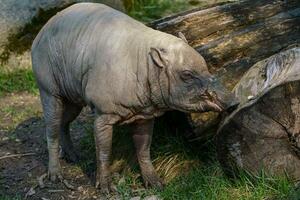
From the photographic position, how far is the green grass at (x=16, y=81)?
7.60 meters

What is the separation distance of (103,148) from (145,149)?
13.8 inches

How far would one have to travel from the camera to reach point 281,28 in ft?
17.0

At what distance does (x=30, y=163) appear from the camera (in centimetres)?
582

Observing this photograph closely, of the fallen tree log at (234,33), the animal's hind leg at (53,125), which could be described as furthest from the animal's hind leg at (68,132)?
the fallen tree log at (234,33)

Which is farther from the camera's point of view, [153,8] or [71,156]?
[153,8]

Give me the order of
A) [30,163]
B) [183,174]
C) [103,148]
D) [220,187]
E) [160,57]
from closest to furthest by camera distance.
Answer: [160,57]
[220,187]
[103,148]
[183,174]
[30,163]

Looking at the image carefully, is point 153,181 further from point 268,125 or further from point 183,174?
point 268,125

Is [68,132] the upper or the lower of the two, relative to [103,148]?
lower

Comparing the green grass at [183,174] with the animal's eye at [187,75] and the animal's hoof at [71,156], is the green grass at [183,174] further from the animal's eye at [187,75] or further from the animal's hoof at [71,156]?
the animal's eye at [187,75]

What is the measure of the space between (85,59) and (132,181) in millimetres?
1097

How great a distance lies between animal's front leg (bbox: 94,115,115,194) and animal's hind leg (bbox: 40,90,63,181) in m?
0.55

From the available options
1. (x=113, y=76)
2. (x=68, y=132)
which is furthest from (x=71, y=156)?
(x=113, y=76)

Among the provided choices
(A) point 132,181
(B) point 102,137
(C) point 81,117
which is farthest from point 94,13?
(C) point 81,117

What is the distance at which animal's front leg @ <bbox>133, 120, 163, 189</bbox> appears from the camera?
4.92m
